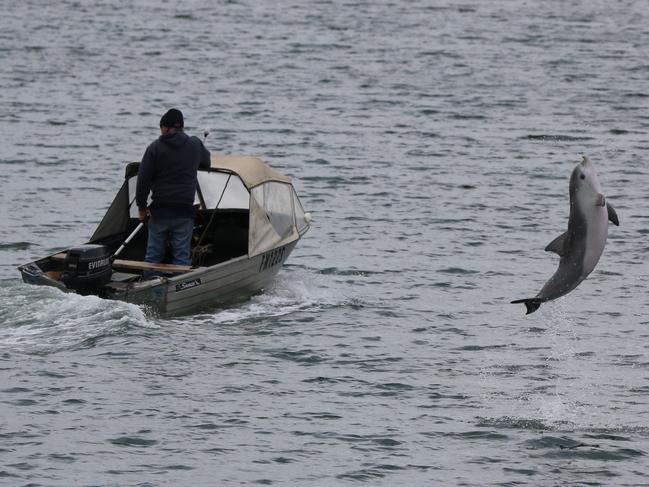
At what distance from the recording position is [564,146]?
123 ft

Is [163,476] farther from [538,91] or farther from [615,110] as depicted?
[538,91]

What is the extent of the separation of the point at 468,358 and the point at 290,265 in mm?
6113

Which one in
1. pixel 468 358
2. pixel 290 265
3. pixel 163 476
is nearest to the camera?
pixel 163 476

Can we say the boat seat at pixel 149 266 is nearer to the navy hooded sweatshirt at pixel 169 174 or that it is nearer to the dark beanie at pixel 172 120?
the navy hooded sweatshirt at pixel 169 174

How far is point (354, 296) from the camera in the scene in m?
23.1

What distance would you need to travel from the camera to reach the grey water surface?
53.2 ft

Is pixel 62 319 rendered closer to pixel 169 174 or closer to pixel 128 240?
pixel 128 240

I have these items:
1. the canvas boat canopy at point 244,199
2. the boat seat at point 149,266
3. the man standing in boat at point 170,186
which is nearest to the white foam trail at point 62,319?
the boat seat at point 149,266

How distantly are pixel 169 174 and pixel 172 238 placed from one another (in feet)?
3.17

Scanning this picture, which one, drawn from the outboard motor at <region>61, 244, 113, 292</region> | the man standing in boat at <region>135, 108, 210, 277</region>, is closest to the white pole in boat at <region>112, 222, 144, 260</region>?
the man standing in boat at <region>135, 108, 210, 277</region>

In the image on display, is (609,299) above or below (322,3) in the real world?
below

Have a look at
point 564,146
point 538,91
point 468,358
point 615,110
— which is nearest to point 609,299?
point 468,358

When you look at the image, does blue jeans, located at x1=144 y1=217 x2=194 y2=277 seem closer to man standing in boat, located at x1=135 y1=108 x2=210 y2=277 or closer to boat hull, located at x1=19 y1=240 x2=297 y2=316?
man standing in boat, located at x1=135 y1=108 x2=210 y2=277

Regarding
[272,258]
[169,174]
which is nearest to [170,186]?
[169,174]
